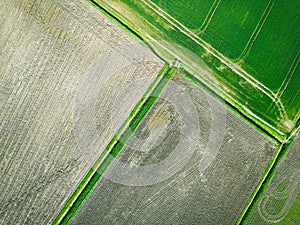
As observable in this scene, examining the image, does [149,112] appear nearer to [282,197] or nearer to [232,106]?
[232,106]

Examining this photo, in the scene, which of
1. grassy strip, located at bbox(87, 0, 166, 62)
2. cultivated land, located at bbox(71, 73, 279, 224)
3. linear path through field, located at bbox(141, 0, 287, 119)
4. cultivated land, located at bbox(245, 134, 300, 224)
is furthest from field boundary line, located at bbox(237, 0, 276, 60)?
cultivated land, located at bbox(245, 134, 300, 224)

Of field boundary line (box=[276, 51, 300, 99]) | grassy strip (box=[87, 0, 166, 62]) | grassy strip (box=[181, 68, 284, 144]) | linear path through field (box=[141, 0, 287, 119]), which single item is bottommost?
grassy strip (box=[181, 68, 284, 144])

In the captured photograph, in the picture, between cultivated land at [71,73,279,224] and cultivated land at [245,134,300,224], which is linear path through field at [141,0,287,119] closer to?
cultivated land at [71,73,279,224]

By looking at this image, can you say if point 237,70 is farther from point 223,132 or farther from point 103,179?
point 103,179

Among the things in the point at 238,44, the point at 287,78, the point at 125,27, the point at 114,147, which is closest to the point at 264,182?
the point at 287,78

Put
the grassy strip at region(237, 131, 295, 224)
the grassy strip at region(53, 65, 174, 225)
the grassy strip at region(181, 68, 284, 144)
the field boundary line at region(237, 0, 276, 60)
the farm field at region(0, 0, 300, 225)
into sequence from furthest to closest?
1. the field boundary line at region(237, 0, 276, 60)
2. the grassy strip at region(181, 68, 284, 144)
3. the grassy strip at region(237, 131, 295, 224)
4. the farm field at region(0, 0, 300, 225)
5. the grassy strip at region(53, 65, 174, 225)

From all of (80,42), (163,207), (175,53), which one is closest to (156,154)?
(163,207)
